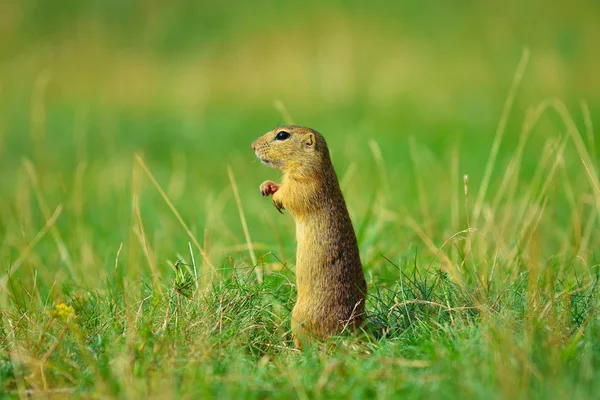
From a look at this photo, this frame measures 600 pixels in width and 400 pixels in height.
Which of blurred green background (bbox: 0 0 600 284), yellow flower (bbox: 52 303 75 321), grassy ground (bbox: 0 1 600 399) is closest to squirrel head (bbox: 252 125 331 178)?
grassy ground (bbox: 0 1 600 399)

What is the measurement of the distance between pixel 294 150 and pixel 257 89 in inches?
393

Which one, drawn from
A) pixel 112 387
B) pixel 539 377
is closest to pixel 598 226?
pixel 539 377

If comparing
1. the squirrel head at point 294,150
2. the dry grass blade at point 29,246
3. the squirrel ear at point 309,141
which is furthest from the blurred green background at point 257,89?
the squirrel ear at point 309,141

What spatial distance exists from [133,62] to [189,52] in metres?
1.03

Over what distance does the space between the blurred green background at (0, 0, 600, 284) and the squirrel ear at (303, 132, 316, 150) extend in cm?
278

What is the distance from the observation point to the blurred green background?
8344 millimetres

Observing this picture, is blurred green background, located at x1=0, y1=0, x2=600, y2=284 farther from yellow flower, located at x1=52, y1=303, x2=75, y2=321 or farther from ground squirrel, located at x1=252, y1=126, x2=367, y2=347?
yellow flower, located at x1=52, y1=303, x2=75, y2=321

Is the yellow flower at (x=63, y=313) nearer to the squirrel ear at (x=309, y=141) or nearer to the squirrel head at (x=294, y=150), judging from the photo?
the squirrel head at (x=294, y=150)

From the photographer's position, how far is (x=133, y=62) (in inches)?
579

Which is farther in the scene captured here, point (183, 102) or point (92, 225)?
point (183, 102)

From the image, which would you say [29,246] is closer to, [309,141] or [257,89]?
[309,141]

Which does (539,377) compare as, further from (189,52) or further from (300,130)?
(189,52)

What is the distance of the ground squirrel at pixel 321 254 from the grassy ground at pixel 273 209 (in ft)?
0.41

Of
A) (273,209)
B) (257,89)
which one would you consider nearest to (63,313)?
(273,209)
